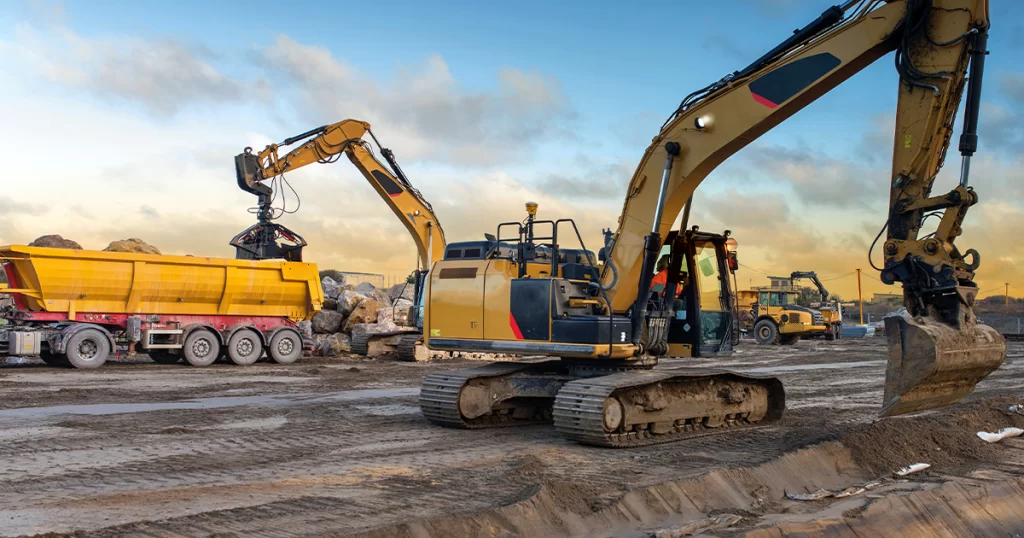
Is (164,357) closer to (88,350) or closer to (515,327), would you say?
(88,350)

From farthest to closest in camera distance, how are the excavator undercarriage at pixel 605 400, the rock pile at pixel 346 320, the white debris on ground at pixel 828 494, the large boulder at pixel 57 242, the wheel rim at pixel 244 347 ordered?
1. the large boulder at pixel 57 242
2. the rock pile at pixel 346 320
3. the wheel rim at pixel 244 347
4. the excavator undercarriage at pixel 605 400
5. the white debris on ground at pixel 828 494

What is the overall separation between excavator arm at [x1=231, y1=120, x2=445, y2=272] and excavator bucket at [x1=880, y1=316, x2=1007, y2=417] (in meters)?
16.6

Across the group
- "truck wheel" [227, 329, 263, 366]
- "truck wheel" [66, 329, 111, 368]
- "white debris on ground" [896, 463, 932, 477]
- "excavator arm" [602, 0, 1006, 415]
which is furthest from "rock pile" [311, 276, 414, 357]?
"white debris on ground" [896, 463, 932, 477]

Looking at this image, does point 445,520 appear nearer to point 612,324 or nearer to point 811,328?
point 612,324

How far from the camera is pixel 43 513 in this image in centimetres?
623

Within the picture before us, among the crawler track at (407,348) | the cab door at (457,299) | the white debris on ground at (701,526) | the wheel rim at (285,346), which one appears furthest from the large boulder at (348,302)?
the white debris on ground at (701,526)

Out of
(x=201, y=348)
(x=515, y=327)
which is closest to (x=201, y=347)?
(x=201, y=348)

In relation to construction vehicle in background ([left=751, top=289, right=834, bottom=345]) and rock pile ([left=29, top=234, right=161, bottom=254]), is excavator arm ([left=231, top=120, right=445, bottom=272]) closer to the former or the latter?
rock pile ([left=29, top=234, right=161, bottom=254])

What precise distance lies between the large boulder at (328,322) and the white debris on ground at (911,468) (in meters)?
20.9

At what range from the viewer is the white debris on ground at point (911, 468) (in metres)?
8.16

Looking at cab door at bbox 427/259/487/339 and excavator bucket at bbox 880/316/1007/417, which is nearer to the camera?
excavator bucket at bbox 880/316/1007/417

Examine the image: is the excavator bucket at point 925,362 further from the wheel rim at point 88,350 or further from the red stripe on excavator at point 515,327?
the wheel rim at point 88,350

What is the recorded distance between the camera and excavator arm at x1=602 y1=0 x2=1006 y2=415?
8.62 meters

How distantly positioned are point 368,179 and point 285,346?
5.39m
